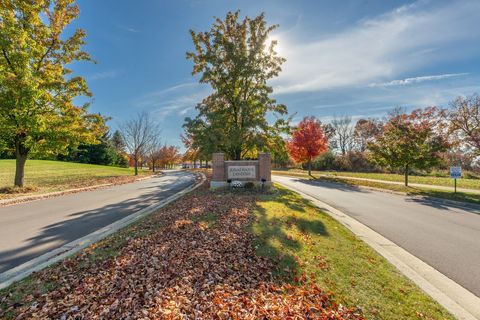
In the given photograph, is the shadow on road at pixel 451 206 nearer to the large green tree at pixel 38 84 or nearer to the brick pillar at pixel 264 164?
the brick pillar at pixel 264 164

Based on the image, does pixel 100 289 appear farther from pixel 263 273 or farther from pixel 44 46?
pixel 44 46

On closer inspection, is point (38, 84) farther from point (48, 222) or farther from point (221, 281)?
point (221, 281)

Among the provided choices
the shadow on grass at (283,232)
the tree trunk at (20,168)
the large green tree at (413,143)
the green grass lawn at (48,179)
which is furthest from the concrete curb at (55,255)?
the large green tree at (413,143)

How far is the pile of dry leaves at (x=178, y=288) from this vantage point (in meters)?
2.89

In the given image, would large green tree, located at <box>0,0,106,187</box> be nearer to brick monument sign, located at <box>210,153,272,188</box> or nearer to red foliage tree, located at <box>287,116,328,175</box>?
Answer: brick monument sign, located at <box>210,153,272,188</box>

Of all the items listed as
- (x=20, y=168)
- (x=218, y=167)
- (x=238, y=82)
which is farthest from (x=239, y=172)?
(x=20, y=168)

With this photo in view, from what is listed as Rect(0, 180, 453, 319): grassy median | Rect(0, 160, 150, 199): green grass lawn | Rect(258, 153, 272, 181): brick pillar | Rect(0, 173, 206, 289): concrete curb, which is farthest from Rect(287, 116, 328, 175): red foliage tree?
Rect(0, 173, 206, 289): concrete curb

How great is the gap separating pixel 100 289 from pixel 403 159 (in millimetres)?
20270

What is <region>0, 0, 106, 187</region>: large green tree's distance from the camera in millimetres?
11000

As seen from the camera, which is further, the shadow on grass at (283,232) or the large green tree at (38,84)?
the large green tree at (38,84)

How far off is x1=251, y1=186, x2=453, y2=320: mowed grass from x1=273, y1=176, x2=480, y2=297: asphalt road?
4.06 feet

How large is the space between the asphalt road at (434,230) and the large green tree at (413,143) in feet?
18.5

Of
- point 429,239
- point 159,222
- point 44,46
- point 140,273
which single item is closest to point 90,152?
point 44,46

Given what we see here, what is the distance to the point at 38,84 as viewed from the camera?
11.4 metres
